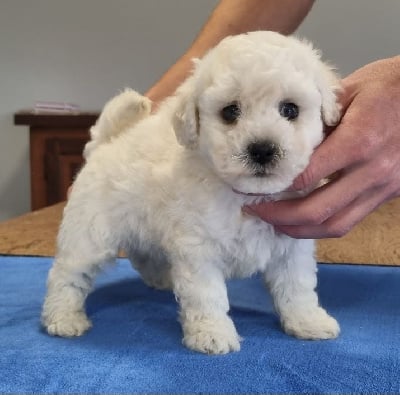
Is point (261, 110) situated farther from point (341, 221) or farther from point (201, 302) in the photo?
point (201, 302)

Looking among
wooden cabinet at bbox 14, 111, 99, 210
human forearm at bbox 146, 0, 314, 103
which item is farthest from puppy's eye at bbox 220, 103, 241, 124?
wooden cabinet at bbox 14, 111, 99, 210

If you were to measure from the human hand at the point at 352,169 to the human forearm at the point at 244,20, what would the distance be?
30.2 inches

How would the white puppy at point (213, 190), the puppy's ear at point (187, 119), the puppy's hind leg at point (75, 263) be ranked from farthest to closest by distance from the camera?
the puppy's hind leg at point (75, 263), the puppy's ear at point (187, 119), the white puppy at point (213, 190)

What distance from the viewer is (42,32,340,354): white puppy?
1.11 metres

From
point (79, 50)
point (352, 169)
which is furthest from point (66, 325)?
point (79, 50)

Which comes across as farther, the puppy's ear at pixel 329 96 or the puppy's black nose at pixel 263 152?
the puppy's ear at pixel 329 96

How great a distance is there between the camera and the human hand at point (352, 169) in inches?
45.5

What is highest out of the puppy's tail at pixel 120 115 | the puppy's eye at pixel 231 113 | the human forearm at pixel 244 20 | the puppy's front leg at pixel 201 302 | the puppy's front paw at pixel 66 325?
the human forearm at pixel 244 20

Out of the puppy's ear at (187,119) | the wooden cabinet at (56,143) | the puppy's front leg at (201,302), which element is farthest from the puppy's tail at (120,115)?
the wooden cabinet at (56,143)

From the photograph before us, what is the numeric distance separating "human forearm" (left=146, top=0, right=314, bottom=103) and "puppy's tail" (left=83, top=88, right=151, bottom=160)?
257 mm

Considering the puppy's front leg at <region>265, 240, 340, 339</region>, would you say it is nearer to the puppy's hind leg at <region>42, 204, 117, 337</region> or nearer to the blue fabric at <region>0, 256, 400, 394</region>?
the blue fabric at <region>0, 256, 400, 394</region>

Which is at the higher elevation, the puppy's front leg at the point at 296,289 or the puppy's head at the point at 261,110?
the puppy's head at the point at 261,110

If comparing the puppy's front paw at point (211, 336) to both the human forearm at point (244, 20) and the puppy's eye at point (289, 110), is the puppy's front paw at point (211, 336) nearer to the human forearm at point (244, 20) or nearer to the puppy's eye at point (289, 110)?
the puppy's eye at point (289, 110)

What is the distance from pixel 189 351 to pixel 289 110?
1.61 feet
